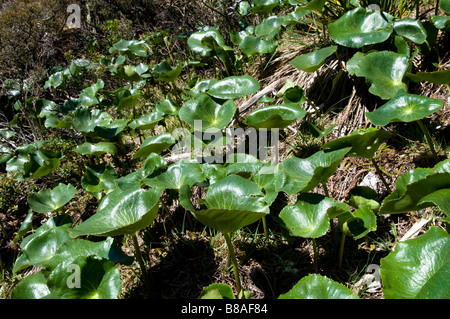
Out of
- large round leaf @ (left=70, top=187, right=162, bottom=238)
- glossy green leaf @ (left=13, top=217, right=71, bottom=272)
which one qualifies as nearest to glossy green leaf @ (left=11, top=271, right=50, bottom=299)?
glossy green leaf @ (left=13, top=217, right=71, bottom=272)

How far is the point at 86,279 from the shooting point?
4.53 ft

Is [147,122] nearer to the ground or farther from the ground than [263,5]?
nearer to the ground

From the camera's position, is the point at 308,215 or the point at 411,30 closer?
the point at 308,215

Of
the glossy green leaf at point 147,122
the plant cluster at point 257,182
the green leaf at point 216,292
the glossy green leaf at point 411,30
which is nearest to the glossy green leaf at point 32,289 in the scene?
the plant cluster at point 257,182

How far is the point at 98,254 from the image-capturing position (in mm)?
1554

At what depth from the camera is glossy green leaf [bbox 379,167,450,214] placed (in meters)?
1.28

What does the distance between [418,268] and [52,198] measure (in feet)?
6.12

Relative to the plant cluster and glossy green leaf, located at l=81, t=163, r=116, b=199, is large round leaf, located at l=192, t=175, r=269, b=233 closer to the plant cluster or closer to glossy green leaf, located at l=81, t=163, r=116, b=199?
the plant cluster

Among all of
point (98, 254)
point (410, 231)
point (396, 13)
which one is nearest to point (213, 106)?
point (98, 254)

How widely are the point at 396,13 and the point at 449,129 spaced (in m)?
0.97

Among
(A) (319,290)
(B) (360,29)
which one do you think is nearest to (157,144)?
(A) (319,290)

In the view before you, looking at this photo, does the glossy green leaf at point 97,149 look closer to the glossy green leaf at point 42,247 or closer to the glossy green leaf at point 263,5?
the glossy green leaf at point 42,247

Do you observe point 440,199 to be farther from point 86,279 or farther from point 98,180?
point 98,180

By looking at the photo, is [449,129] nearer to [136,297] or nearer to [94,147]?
[136,297]
